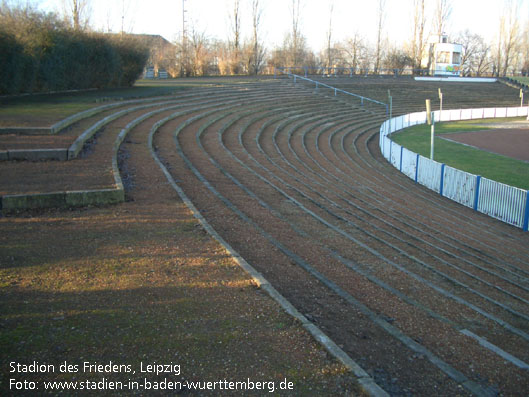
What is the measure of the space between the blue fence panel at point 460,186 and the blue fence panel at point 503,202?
49 cm

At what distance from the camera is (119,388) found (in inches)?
165

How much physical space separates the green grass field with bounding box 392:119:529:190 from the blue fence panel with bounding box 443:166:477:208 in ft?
11.8

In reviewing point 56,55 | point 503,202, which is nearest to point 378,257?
point 503,202

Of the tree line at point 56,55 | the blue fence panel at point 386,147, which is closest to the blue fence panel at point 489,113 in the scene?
the blue fence panel at point 386,147

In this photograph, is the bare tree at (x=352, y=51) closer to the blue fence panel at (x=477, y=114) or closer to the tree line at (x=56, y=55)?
the blue fence panel at (x=477, y=114)

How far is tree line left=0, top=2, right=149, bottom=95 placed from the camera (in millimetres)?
20992

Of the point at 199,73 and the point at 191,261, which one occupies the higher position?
the point at 199,73

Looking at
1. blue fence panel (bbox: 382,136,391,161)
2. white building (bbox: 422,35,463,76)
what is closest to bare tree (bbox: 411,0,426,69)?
white building (bbox: 422,35,463,76)

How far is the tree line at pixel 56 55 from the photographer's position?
826 inches

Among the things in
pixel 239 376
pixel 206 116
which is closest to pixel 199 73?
pixel 206 116

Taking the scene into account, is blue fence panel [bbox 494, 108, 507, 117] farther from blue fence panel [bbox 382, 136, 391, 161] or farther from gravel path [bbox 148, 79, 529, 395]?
gravel path [bbox 148, 79, 529, 395]

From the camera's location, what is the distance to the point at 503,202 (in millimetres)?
15633

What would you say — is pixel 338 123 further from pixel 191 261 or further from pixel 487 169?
pixel 191 261

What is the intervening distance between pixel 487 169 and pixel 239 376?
23.2 metres
